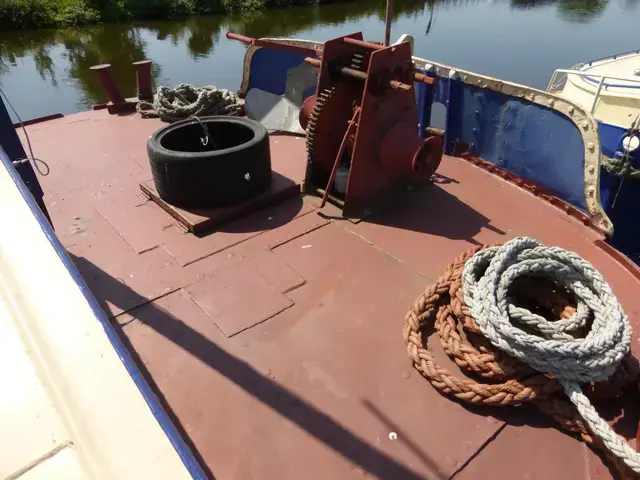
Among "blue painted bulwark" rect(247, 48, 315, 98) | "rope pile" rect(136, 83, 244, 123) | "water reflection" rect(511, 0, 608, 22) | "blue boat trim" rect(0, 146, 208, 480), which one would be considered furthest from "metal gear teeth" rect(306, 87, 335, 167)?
"water reflection" rect(511, 0, 608, 22)

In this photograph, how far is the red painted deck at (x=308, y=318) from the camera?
1.90 metres

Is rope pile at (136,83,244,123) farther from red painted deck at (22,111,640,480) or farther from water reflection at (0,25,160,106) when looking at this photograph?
water reflection at (0,25,160,106)

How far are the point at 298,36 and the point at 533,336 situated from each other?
852 inches

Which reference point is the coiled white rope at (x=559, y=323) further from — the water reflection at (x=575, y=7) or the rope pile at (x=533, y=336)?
the water reflection at (x=575, y=7)

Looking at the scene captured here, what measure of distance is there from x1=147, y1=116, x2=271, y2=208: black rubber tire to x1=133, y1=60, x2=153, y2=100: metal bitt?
224 centimetres

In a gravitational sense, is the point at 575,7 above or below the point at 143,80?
below

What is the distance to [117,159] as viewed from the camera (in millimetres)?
4312

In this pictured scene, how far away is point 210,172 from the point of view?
319 centimetres

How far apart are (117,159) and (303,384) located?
122 inches

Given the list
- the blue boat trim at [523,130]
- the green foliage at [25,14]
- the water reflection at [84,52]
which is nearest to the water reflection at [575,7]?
the water reflection at [84,52]

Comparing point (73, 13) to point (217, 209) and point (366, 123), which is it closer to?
point (217, 209)

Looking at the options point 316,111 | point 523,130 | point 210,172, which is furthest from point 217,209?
point 523,130

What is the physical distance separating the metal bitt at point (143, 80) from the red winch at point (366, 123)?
2.86 metres

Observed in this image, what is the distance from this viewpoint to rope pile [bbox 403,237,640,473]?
6.40ft
